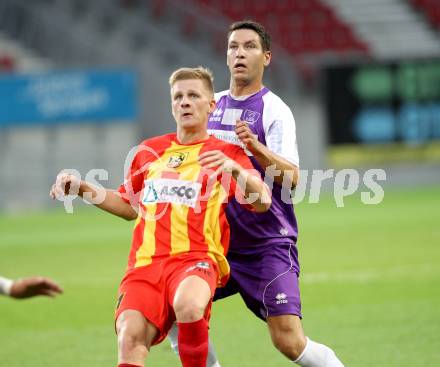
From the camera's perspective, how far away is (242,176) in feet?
17.4

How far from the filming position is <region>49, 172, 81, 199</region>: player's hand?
18.0ft

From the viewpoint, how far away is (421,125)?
22.4 meters

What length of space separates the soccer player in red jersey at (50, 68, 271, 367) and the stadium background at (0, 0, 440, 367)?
203 centimetres

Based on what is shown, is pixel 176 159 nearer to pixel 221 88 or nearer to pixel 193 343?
pixel 193 343

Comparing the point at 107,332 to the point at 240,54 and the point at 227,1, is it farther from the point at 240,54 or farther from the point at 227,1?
the point at 227,1

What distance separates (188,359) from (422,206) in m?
14.2

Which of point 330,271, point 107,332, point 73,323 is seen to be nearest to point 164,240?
point 107,332

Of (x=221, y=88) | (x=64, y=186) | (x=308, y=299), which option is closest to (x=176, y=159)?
(x=64, y=186)

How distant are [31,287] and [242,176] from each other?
130 centimetres

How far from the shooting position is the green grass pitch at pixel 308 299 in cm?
756

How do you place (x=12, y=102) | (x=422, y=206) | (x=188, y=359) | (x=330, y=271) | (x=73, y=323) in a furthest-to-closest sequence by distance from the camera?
(x=12, y=102) < (x=422, y=206) < (x=330, y=271) < (x=73, y=323) < (x=188, y=359)

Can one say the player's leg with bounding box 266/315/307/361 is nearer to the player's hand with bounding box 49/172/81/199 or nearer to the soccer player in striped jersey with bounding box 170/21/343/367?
the soccer player in striped jersey with bounding box 170/21/343/367

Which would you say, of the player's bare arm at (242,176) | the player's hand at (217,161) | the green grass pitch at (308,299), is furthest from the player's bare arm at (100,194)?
the green grass pitch at (308,299)

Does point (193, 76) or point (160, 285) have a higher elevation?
point (193, 76)
